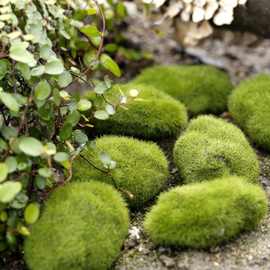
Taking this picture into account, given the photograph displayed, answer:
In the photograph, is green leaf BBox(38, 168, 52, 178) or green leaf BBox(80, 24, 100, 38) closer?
green leaf BBox(38, 168, 52, 178)

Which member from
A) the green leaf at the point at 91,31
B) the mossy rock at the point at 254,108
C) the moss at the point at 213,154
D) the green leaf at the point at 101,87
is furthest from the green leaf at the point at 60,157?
the mossy rock at the point at 254,108

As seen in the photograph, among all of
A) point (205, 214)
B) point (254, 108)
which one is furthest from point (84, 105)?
point (254, 108)

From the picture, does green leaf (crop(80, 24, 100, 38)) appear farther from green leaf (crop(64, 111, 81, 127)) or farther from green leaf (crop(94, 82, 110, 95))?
green leaf (crop(64, 111, 81, 127))

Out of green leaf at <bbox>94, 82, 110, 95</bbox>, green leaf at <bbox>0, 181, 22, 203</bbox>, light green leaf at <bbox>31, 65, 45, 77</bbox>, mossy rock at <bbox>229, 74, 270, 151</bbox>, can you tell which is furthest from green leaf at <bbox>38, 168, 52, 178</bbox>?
mossy rock at <bbox>229, 74, 270, 151</bbox>

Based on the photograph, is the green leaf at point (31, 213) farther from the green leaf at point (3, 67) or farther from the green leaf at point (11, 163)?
the green leaf at point (3, 67)

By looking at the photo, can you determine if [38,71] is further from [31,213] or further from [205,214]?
[205,214]

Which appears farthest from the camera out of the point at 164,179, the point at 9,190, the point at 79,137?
the point at 164,179
